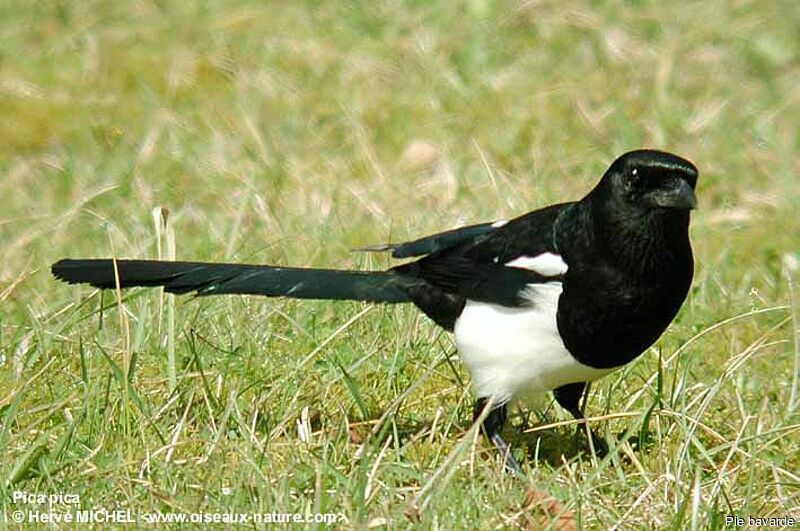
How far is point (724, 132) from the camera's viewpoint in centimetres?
582

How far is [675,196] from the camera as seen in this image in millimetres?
3088

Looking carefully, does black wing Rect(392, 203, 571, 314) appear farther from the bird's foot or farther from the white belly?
the bird's foot

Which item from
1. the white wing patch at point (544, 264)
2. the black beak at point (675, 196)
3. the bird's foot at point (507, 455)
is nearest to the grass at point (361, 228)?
the bird's foot at point (507, 455)

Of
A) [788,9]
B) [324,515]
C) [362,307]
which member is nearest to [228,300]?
[362,307]

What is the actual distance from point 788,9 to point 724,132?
1.34 meters

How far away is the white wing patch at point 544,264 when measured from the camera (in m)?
3.27

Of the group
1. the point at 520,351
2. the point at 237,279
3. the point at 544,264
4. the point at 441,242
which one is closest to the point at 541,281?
the point at 544,264

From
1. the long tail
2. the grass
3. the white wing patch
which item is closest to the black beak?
the white wing patch

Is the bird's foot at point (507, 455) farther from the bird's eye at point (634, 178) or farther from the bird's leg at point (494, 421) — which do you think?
the bird's eye at point (634, 178)

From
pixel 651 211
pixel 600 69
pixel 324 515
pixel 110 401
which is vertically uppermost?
pixel 600 69

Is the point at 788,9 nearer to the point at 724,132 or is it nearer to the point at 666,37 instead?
the point at 666,37

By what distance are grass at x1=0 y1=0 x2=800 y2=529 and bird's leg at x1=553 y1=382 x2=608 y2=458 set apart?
0.06 metres

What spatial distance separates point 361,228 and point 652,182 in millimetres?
1754

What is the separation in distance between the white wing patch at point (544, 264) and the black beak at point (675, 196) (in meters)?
0.27
